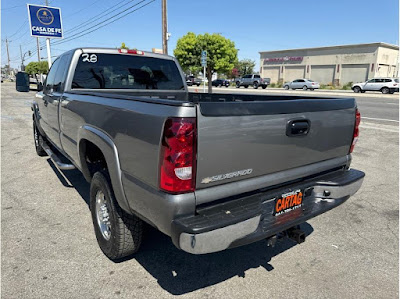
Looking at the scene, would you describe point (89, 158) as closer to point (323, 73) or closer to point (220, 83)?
point (220, 83)

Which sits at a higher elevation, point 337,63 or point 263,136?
point 337,63

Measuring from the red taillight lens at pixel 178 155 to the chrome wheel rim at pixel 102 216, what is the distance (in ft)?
3.90

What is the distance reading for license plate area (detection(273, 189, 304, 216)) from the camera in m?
2.35

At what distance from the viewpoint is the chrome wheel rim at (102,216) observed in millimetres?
2854

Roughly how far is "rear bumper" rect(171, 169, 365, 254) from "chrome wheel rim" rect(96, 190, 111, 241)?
1.18 meters

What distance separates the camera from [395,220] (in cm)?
370

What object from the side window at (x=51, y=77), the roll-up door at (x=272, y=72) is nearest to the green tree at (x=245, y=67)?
the roll-up door at (x=272, y=72)

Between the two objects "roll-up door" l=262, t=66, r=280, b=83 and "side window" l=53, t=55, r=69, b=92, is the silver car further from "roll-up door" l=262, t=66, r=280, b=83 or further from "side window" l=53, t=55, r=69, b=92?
"side window" l=53, t=55, r=69, b=92

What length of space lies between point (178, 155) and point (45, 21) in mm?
22189

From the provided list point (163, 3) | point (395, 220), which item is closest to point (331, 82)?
point (163, 3)

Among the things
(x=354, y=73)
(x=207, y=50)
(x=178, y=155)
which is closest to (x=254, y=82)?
(x=207, y=50)

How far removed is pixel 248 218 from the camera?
2002 mm

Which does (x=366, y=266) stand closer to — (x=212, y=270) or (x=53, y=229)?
(x=212, y=270)

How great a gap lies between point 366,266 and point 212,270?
1433mm
